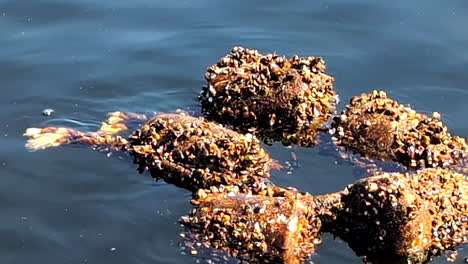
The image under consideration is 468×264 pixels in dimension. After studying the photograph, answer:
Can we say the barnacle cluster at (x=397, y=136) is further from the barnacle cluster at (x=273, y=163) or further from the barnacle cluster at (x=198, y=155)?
the barnacle cluster at (x=198, y=155)

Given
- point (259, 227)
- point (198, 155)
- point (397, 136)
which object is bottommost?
point (259, 227)

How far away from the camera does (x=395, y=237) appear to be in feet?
18.5

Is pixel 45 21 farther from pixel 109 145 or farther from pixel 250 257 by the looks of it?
pixel 250 257

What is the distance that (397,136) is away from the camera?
666cm

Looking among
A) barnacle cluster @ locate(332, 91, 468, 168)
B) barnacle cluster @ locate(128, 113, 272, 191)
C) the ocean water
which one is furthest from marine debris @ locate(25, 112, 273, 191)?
barnacle cluster @ locate(332, 91, 468, 168)

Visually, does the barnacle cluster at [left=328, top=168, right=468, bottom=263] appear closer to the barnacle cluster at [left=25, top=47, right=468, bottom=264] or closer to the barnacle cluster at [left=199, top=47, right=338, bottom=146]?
the barnacle cluster at [left=25, top=47, right=468, bottom=264]

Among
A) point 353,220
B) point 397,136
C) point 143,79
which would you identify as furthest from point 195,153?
point 143,79

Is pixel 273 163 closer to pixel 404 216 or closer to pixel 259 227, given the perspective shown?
pixel 259 227

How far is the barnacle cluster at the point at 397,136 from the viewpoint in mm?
6613

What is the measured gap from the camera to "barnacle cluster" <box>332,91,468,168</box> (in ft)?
21.7

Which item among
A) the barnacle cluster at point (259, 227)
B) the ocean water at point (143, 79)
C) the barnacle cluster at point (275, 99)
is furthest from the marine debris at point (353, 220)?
the barnacle cluster at point (275, 99)

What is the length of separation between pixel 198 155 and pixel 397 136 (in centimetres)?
167

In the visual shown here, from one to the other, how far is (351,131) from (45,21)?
4056 millimetres

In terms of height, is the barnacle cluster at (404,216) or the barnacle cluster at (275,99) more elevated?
the barnacle cluster at (275,99)
